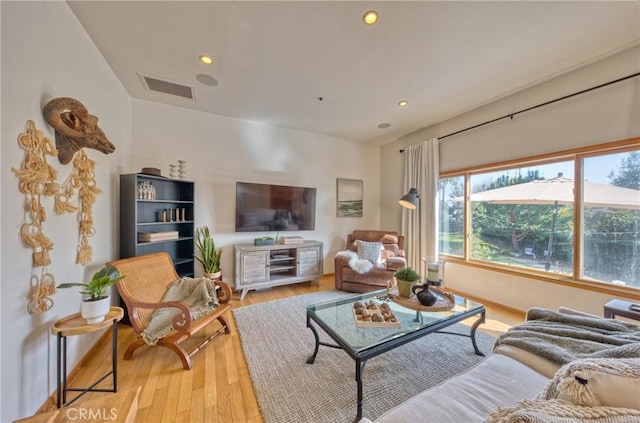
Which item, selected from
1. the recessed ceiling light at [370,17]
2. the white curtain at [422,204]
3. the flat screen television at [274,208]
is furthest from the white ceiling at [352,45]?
the flat screen television at [274,208]

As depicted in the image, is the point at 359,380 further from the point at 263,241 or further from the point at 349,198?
the point at 349,198

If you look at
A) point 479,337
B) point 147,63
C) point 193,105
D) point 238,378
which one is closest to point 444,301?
point 479,337


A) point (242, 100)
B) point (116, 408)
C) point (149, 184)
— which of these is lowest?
point (116, 408)

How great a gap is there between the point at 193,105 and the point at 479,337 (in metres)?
4.52

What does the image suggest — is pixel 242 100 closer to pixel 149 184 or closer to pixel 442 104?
Answer: pixel 149 184

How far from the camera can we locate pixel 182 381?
5.38ft

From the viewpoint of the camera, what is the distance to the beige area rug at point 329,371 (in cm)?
142

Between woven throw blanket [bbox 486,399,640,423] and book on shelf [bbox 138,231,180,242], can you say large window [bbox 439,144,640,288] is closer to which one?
woven throw blanket [bbox 486,399,640,423]

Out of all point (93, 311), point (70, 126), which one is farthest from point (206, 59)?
point (93, 311)

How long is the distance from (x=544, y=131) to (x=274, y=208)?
3.76 meters

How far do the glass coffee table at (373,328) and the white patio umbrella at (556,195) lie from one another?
6.06 feet

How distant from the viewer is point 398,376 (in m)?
1.68

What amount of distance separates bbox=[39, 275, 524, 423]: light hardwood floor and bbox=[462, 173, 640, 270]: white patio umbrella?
1727 mm

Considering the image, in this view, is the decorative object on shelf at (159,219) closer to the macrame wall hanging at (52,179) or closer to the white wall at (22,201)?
the white wall at (22,201)
